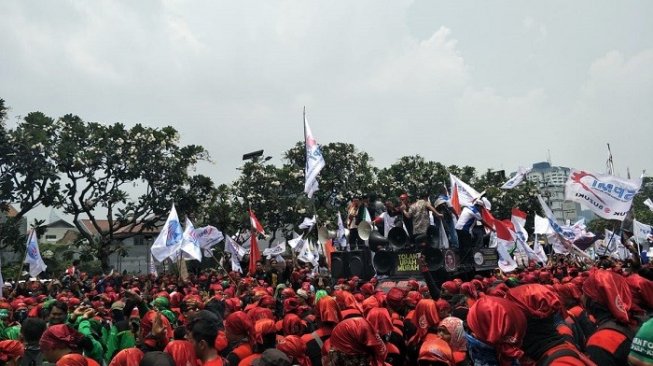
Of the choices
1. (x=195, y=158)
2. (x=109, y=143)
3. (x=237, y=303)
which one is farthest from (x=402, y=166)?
(x=237, y=303)

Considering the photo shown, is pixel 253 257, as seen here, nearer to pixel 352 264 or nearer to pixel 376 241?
pixel 352 264

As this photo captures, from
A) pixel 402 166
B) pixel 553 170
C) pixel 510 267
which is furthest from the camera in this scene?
pixel 553 170

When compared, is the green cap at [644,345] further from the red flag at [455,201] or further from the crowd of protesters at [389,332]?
the red flag at [455,201]

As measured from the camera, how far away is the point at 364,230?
1466 centimetres

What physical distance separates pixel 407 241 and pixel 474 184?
38.6 metres

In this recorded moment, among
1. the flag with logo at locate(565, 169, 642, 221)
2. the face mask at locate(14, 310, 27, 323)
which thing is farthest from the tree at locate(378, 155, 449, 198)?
the face mask at locate(14, 310, 27, 323)

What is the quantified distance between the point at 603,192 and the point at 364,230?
5982 mm

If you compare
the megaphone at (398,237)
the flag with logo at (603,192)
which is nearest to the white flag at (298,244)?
the megaphone at (398,237)

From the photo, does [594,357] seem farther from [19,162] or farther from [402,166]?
[402,166]

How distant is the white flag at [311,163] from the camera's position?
1532cm

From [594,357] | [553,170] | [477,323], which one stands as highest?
[553,170]

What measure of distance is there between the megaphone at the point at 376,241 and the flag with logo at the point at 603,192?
4534 mm

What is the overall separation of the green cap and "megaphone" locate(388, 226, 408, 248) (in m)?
10.7

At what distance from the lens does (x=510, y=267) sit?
40.5 feet
